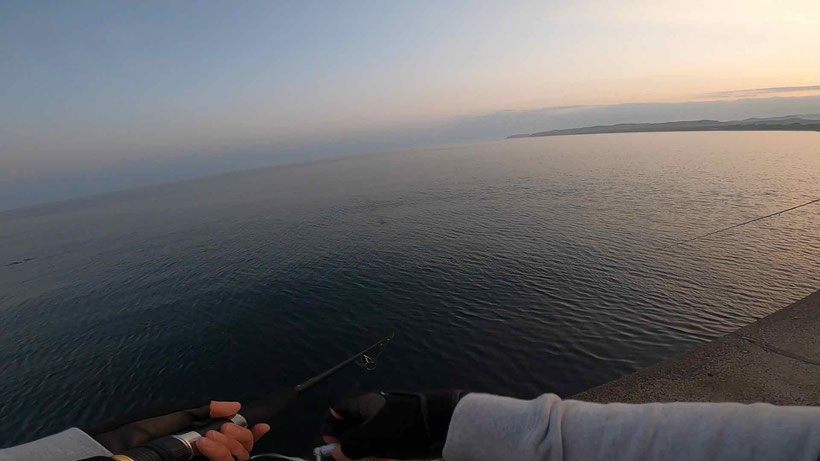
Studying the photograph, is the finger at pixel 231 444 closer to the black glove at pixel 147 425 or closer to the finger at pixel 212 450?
the finger at pixel 212 450

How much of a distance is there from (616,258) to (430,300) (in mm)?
15204

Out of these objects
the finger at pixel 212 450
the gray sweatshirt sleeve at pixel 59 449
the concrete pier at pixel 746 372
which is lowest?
the concrete pier at pixel 746 372

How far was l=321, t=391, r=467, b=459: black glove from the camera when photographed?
1.80 meters

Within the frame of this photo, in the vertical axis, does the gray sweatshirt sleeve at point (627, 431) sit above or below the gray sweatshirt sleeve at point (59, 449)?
above

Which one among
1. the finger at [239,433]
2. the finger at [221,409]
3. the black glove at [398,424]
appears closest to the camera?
the black glove at [398,424]

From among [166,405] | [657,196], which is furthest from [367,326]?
[657,196]

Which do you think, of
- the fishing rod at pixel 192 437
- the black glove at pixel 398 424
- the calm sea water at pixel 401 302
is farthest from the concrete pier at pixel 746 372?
the black glove at pixel 398 424

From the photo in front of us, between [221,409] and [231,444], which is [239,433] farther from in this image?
[221,409]

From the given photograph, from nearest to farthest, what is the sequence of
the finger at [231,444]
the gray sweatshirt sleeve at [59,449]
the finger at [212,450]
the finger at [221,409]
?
the gray sweatshirt sleeve at [59,449] → the finger at [212,450] → the finger at [231,444] → the finger at [221,409]

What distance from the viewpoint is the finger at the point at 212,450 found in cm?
Answer: 265

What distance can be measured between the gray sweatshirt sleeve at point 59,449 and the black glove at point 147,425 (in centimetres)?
17

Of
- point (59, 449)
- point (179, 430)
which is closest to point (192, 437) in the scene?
Result: point (179, 430)

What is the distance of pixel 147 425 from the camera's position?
2947 mm

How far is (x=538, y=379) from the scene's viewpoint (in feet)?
49.1
